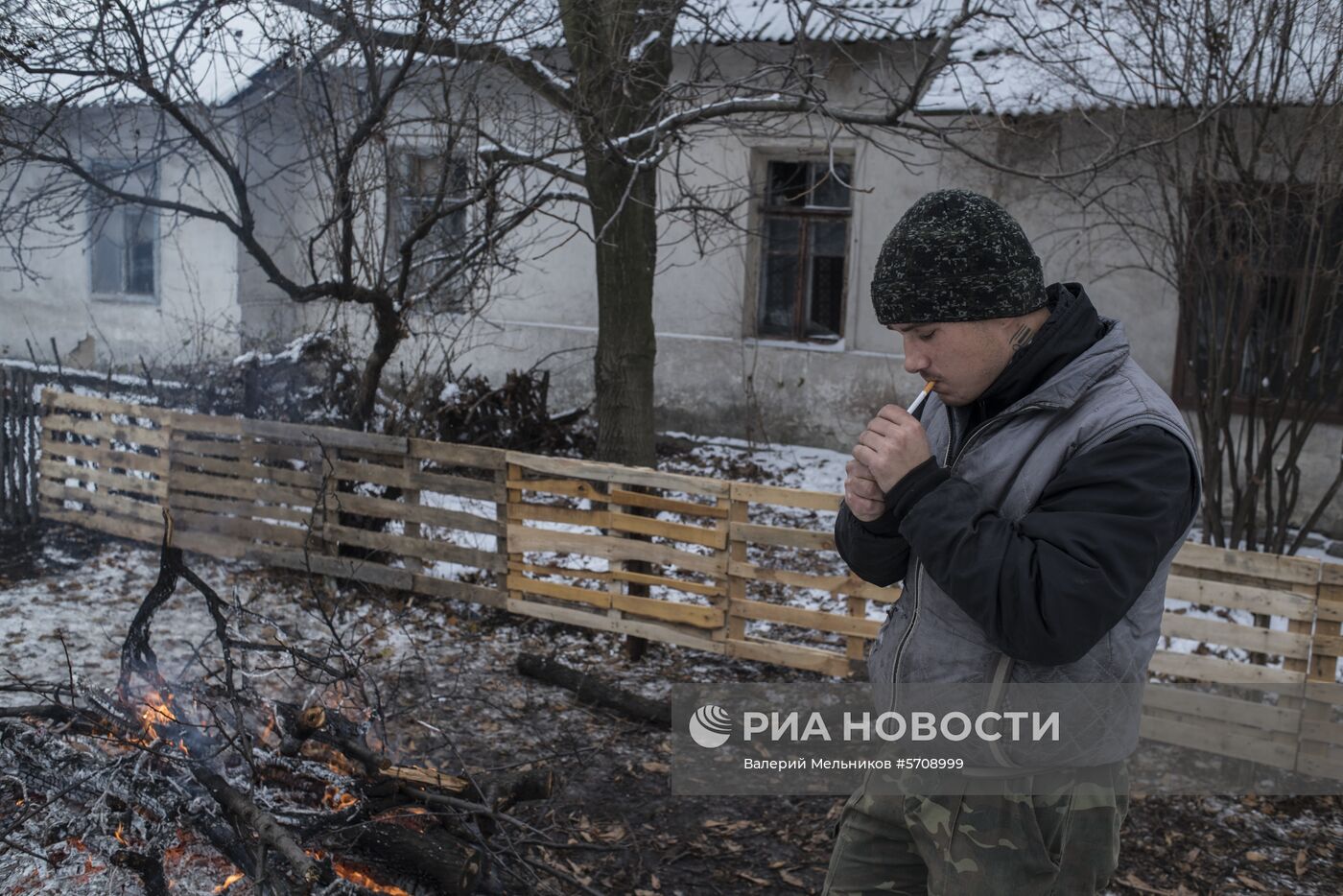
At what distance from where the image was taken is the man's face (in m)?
2.04

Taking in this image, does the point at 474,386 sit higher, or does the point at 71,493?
the point at 474,386

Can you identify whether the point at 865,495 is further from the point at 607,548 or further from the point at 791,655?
the point at 607,548

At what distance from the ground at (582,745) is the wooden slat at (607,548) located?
2.03 feet

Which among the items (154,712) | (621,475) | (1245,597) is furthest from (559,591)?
(1245,597)

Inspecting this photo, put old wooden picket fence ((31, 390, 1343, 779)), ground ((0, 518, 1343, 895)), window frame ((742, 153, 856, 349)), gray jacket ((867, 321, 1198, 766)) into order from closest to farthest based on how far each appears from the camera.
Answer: gray jacket ((867, 321, 1198, 766)), ground ((0, 518, 1343, 895)), old wooden picket fence ((31, 390, 1343, 779)), window frame ((742, 153, 856, 349))

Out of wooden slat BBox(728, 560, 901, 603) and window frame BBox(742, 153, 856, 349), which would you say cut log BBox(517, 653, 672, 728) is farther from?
window frame BBox(742, 153, 856, 349)

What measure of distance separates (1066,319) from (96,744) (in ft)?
11.2

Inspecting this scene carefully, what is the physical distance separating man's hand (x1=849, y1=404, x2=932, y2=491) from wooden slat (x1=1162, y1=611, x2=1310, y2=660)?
341 centimetres

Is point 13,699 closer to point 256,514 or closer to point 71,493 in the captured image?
point 256,514

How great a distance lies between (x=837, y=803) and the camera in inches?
189

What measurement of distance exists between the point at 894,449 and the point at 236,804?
237cm

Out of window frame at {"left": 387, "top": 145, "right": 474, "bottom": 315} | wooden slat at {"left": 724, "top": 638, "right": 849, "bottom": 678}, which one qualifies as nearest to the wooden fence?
window frame at {"left": 387, "top": 145, "right": 474, "bottom": 315}

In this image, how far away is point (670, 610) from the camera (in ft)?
19.9

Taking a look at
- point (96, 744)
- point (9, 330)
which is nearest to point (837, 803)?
point (96, 744)
